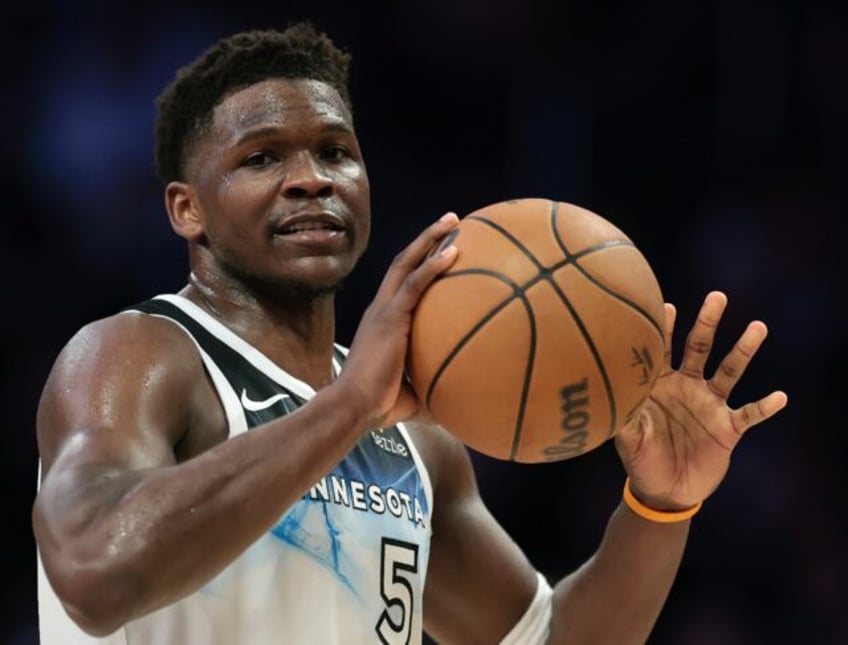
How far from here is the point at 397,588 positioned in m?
3.47

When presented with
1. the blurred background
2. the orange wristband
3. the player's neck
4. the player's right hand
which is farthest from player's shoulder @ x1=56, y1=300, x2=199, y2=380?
the blurred background

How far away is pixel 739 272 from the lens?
280 inches

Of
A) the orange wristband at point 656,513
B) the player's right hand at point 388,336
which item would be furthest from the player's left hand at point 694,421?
the player's right hand at point 388,336

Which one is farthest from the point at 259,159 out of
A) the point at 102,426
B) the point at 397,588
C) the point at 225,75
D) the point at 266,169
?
the point at 397,588

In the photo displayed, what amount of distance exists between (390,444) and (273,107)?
0.96 m

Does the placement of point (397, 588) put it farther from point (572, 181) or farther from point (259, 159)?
point (572, 181)

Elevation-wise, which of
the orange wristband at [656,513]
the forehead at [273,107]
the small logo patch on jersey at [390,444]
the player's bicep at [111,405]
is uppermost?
the forehead at [273,107]

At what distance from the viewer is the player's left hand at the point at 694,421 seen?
350 cm

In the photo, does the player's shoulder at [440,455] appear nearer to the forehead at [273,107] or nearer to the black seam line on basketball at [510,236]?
the forehead at [273,107]

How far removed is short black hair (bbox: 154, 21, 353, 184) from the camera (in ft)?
11.7

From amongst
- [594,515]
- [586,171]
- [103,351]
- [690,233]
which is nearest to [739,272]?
[690,233]

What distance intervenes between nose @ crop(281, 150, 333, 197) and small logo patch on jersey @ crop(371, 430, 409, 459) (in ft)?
2.19

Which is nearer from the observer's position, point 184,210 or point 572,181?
point 184,210

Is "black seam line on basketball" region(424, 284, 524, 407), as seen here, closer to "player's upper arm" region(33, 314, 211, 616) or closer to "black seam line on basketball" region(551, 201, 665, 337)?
"black seam line on basketball" region(551, 201, 665, 337)
